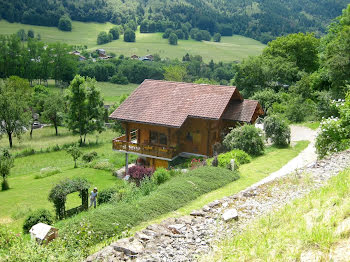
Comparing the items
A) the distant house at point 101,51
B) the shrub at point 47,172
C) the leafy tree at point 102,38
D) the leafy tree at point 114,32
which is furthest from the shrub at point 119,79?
the shrub at point 47,172

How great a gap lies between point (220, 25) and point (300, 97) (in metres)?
166

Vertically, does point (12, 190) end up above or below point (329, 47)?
below

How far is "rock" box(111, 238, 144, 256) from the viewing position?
28.3 feet

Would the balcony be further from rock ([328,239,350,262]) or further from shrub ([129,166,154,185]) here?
rock ([328,239,350,262])

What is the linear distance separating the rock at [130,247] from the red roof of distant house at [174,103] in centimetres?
1594

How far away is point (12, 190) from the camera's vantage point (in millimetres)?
27172

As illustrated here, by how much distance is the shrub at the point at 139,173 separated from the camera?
24.8 meters

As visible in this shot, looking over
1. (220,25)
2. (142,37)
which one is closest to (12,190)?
(142,37)

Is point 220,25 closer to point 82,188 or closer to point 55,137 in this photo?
point 55,137

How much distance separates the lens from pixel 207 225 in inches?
389

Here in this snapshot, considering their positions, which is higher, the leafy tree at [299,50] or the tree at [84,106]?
the leafy tree at [299,50]

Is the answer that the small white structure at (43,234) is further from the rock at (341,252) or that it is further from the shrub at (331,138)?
the shrub at (331,138)

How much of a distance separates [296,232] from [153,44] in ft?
544

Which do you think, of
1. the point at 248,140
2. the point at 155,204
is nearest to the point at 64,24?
the point at 248,140
